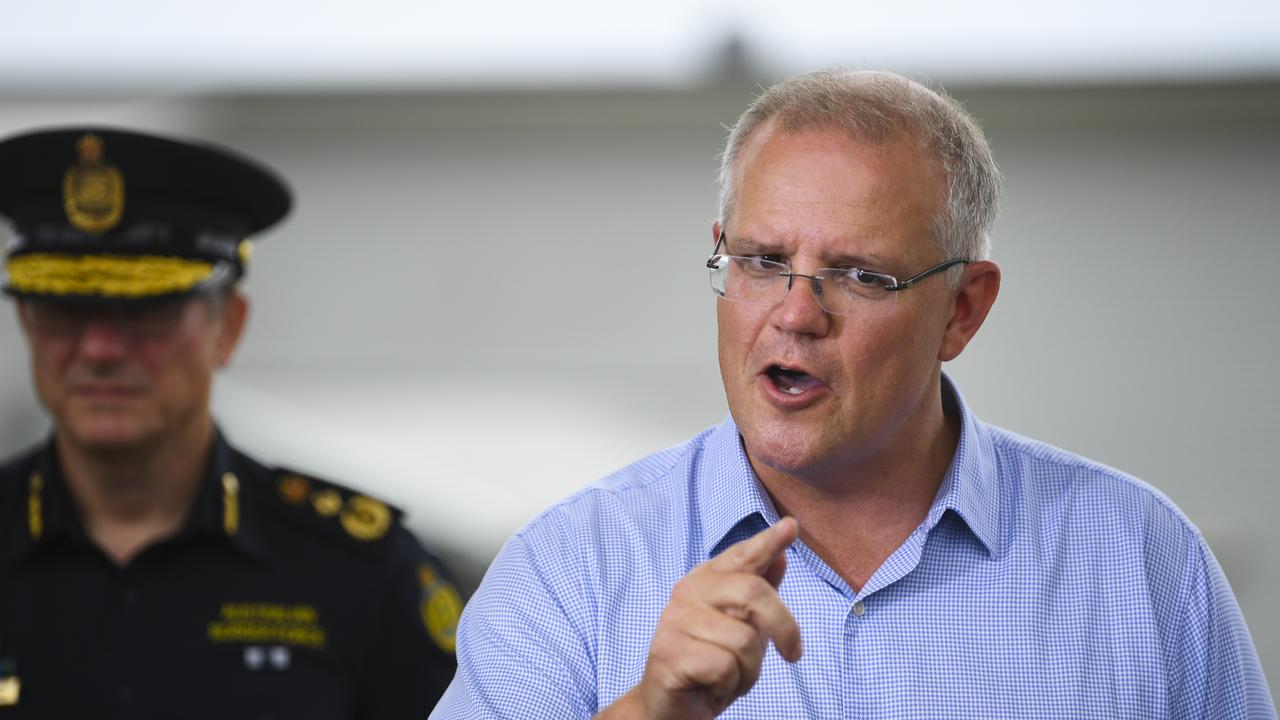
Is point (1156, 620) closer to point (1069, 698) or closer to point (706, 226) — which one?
point (1069, 698)

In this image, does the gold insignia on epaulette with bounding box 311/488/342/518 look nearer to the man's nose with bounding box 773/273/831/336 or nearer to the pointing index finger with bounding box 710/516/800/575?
the man's nose with bounding box 773/273/831/336

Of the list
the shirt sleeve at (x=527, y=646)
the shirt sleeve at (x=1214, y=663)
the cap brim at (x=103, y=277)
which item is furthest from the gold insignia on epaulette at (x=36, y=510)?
the shirt sleeve at (x=1214, y=663)

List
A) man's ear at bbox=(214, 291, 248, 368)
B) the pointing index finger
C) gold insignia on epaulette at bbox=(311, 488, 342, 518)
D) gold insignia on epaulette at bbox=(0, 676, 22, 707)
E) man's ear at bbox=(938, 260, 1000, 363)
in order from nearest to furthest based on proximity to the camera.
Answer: the pointing index finger → man's ear at bbox=(938, 260, 1000, 363) → gold insignia on epaulette at bbox=(0, 676, 22, 707) → man's ear at bbox=(214, 291, 248, 368) → gold insignia on epaulette at bbox=(311, 488, 342, 518)

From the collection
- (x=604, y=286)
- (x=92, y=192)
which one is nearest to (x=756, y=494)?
(x=92, y=192)

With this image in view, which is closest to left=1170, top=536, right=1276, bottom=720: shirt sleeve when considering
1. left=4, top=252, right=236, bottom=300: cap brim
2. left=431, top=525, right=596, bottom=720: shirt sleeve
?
left=431, top=525, right=596, bottom=720: shirt sleeve

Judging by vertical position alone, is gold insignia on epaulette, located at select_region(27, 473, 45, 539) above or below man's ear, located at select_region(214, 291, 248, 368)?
below

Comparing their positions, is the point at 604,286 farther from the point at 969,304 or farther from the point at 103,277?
the point at 969,304

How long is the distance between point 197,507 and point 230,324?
14.0 inches

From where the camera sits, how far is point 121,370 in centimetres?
243

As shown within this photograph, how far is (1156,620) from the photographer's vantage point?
1626 millimetres

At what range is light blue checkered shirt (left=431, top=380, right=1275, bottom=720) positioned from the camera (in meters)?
1.56

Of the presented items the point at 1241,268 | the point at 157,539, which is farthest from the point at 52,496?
the point at 1241,268

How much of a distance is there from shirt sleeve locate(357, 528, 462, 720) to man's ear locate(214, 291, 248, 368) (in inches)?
20.1

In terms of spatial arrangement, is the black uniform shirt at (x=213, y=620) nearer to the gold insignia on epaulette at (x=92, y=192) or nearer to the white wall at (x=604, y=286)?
the gold insignia on epaulette at (x=92, y=192)
